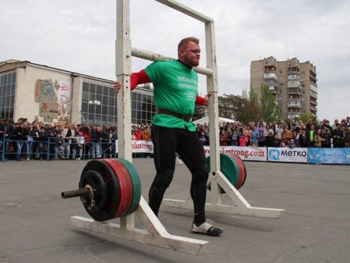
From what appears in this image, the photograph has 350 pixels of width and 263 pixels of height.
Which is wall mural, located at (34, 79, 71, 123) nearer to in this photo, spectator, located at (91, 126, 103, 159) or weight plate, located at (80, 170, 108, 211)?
spectator, located at (91, 126, 103, 159)

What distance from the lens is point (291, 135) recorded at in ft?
60.8

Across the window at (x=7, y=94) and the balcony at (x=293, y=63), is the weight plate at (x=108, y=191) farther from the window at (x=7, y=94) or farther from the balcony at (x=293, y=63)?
the balcony at (x=293, y=63)

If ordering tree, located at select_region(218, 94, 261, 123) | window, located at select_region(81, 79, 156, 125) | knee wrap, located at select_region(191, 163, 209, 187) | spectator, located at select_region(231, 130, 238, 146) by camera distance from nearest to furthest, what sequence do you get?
knee wrap, located at select_region(191, 163, 209, 187) < spectator, located at select_region(231, 130, 238, 146) < window, located at select_region(81, 79, 156, 125) < tree, located at select_region(218, 94, 261, 123)

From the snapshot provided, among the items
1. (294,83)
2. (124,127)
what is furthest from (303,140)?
(294,83)

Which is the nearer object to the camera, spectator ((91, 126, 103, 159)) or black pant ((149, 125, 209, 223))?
black pant ((149, 125, 209, 223))

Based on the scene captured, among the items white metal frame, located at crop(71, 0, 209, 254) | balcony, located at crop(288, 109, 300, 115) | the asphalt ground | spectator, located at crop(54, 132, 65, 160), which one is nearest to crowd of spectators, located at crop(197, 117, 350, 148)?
spectator, located at crop(54, 132, 65, 160)

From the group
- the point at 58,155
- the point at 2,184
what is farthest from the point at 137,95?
the point at 2,184

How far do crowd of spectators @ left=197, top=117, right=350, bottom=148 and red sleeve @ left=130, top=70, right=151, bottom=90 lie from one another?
15511 millimetres

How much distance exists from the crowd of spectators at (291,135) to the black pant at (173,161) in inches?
599

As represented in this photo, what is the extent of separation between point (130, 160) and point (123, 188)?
476mm

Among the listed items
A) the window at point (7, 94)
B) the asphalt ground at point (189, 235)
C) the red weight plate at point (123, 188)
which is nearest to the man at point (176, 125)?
the asphalt ground at point (189, 235)

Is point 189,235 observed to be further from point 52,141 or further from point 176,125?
point 52,141

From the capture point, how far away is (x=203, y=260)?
2.88 m

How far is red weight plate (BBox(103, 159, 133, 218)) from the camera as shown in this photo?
302 cm
